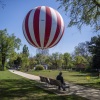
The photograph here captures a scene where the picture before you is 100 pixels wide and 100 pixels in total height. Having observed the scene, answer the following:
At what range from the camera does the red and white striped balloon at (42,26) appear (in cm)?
1822

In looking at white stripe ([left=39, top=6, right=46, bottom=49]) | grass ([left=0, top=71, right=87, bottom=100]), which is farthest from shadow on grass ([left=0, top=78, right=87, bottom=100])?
white stripe ([left=39, top=6, right=46, bottom=49])

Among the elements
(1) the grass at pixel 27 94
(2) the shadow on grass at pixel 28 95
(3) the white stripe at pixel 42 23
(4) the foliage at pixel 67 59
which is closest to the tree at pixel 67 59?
(4) the foliage at pixel 67 59

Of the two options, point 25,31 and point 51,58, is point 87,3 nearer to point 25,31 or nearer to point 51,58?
point 25,31

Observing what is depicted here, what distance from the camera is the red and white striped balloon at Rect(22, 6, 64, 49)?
18219 millimetres

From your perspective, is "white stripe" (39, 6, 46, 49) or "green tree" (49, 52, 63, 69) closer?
"white stripe" (39, 6, 46, 49)

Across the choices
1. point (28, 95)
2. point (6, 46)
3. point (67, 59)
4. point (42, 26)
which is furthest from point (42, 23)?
point (67, 59)

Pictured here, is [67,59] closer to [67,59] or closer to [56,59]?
[67,59]

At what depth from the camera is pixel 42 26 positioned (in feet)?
59.7

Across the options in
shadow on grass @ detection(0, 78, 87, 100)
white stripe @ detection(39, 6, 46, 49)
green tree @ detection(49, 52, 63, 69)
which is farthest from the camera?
green tree @ detection(49, 52, 63, 69)

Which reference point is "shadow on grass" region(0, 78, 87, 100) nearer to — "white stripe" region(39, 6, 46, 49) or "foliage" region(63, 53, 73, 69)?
"white stripe" region(39, 6, 46, 49)

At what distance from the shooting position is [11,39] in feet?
304

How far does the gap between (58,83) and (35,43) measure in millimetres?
4356

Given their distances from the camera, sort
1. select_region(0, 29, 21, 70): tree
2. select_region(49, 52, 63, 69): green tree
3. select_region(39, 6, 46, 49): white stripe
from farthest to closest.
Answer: select_region(49, 52, 63, 69): green tree
select_region(0, 29, 21, 70): tree
select_region(39, 6, 46, 49): white stripe

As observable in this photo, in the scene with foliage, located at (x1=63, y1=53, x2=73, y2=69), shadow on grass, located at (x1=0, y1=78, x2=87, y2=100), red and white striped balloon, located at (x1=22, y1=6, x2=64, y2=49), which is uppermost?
foliage, located at (x1=63, y1=53, x2=73, y2=69)
